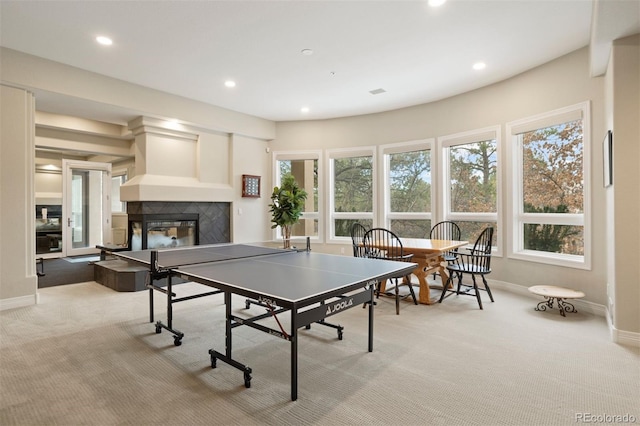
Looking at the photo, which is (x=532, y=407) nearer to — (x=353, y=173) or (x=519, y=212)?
(x=519, y=212)

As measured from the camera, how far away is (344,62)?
4488 millimetres

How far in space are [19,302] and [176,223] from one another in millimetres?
2505

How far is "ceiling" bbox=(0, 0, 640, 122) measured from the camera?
328 centimetres

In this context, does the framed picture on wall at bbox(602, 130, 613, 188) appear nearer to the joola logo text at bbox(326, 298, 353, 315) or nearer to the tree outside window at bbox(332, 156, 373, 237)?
the joola logo text at bbox(326, 298, 353, 315)

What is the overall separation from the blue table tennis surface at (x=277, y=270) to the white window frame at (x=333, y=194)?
11.5 feet

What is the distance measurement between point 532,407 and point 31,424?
2913mm

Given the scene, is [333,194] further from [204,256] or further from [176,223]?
[204,256]

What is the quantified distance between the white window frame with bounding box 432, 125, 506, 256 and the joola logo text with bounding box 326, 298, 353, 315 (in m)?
3.72

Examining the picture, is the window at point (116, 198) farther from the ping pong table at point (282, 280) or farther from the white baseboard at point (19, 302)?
the ping pong table at point (282, 280)

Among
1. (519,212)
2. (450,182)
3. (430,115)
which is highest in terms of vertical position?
(430,115)

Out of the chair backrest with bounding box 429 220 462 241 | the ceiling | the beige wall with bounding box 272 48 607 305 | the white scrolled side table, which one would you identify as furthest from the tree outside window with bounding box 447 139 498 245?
the white scrolled side table

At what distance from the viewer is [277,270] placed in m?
2.60

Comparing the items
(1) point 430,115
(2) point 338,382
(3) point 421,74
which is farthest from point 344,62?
(2) point 338,382

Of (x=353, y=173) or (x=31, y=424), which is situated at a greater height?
(x=353, y=173)
